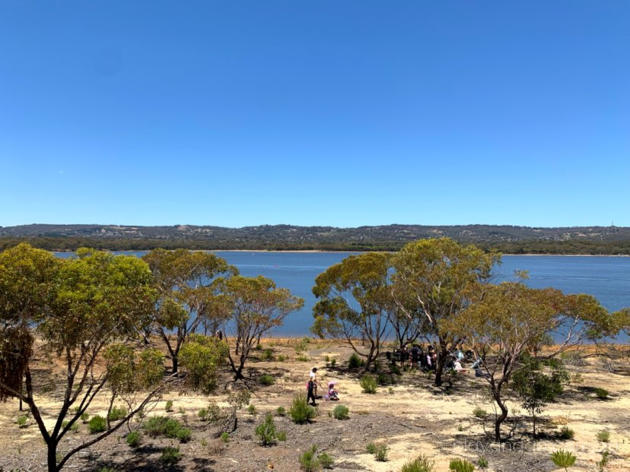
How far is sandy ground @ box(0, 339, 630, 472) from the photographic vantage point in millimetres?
12836

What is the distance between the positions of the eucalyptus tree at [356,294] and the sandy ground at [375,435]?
4106mm

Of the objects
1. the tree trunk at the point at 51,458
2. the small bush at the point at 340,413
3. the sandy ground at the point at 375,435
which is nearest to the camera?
the tree trunk at the point at 51,458

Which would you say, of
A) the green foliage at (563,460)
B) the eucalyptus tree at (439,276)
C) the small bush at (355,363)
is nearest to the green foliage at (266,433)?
the green foliage at (563,460)

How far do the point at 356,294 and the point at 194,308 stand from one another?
381 inches

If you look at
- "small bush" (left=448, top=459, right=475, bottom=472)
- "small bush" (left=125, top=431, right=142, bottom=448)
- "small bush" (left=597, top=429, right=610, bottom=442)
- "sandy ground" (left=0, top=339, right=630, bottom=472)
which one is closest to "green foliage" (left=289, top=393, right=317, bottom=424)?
"sandy ground" (left=0, top=339, right=630, bottom=472)

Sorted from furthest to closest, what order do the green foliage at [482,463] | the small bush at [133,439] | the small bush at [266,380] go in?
the small bush at [266,380] < the small bush at [133,439] < the green foliage at [482,463]

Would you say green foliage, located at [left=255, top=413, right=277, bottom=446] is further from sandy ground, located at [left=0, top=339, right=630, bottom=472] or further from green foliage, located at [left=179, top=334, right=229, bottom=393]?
green foliage, located at [left=179, top=334, right=229, bottom=393]

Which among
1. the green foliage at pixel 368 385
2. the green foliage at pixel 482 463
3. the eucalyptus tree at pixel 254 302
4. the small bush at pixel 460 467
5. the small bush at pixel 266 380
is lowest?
the small bush at pixel 266 380

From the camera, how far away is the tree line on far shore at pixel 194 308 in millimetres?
9328

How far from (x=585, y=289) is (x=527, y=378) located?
8541 centimetres

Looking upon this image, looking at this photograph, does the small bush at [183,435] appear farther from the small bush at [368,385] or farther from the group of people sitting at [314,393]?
the small bush at [368,385]

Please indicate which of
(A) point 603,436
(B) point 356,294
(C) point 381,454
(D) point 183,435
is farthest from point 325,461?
(B) point 356,294

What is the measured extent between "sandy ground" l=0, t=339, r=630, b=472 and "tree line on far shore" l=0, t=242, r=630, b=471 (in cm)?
90

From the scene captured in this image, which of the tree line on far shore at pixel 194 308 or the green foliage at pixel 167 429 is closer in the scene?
the tree line on far shore at pixel 194 308
